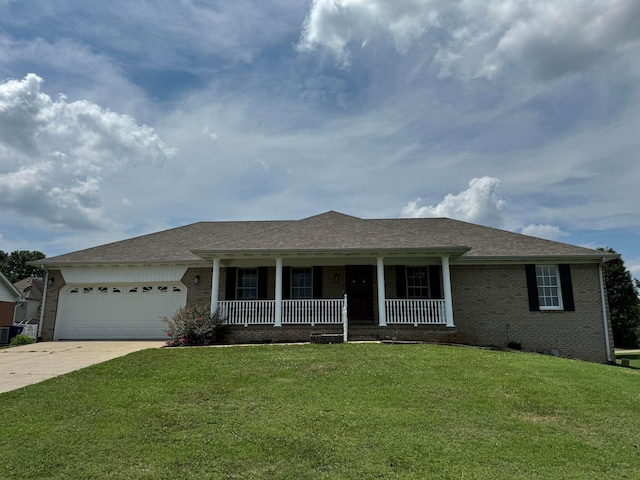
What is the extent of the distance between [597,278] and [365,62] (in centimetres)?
1116

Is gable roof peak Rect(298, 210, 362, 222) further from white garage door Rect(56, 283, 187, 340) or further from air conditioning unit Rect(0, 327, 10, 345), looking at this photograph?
air conditioning unit Rect(0, 327, 10, 345)

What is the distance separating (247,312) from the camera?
14.4m

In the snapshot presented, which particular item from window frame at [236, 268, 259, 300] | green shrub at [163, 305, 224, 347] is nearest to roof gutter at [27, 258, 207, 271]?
window frame at [236, 268, 259, 300]

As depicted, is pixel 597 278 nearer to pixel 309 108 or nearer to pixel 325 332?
pixel 325 332

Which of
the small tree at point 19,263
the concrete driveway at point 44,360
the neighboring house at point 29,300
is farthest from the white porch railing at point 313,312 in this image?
the small tree at point 19,263

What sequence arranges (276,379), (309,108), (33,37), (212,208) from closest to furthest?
(276,379)
(33,37)
(309,108)
(212,208)

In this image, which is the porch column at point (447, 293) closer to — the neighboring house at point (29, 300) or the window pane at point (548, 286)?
the window pane at point (548, 286)

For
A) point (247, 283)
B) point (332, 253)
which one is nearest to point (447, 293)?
point (332, 253)

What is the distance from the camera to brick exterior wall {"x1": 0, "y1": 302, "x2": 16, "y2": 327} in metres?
21.4

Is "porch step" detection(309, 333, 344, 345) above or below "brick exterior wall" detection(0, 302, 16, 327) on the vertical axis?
below

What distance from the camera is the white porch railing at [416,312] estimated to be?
14008mm

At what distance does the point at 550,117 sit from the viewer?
44.3ft

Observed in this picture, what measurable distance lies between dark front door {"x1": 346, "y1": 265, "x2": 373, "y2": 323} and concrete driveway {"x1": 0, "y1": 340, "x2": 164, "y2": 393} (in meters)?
7.62

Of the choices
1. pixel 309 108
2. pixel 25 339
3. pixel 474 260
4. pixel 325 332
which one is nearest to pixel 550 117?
pixel 474 260
